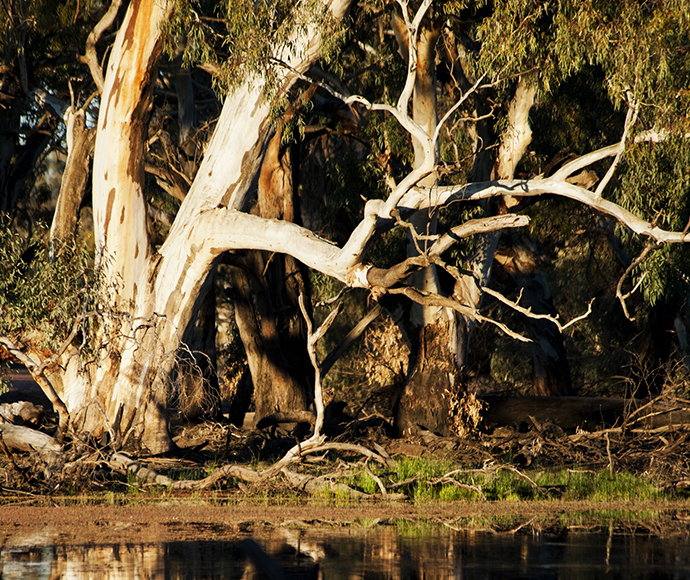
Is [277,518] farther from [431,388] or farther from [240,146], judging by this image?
[431,388]

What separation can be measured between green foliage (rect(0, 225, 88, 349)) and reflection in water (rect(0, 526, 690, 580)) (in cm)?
473

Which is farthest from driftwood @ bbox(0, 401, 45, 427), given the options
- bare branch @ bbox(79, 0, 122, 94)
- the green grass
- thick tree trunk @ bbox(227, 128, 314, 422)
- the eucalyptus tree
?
the green grass

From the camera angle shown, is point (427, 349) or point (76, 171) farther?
point (427, 349)

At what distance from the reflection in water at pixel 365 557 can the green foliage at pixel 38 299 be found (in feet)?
15.5

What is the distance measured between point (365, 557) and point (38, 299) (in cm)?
682

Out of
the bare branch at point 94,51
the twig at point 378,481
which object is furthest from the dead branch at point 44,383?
the bare branch at point 94,51

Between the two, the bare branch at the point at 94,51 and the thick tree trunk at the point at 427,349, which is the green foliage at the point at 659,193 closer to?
the thick tree trunk at the point at 427,349

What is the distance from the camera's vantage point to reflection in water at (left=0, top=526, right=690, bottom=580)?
584 centimetres

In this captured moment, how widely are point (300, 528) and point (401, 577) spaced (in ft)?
7.20

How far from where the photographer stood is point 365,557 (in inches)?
254

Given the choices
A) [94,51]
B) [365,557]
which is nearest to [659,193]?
[94,51]

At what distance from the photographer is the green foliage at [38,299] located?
38.5 ft

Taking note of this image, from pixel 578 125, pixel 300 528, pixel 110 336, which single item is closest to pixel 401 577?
pixel 300 528

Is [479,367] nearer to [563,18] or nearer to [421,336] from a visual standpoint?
[421,336]
